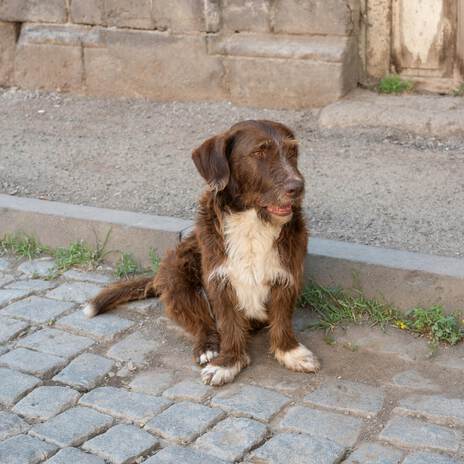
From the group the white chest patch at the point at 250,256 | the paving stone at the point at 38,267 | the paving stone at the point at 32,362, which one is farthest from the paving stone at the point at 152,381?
the paving stone at the point at 38,267

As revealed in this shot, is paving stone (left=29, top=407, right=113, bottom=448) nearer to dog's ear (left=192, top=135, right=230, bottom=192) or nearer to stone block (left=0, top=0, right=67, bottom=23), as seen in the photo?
dog's ear (left=192, top=135, right=230, bottom=192)

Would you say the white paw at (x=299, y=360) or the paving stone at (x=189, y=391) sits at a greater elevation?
the white paw at (x=299, y=360)

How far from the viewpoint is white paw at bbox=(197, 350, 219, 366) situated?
452 cm

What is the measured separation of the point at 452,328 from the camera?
4.61 meters

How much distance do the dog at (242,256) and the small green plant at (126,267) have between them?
2.99 feet

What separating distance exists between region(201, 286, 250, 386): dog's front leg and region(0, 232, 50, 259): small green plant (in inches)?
75.2

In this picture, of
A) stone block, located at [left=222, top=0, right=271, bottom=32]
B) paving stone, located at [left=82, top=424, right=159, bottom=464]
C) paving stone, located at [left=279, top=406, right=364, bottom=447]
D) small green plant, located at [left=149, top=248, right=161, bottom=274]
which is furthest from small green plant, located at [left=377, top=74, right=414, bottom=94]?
paving stone, located at [left=82, top=424, right=159, bottom=464]

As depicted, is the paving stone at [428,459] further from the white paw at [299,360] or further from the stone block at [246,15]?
the stone block at [246,15]

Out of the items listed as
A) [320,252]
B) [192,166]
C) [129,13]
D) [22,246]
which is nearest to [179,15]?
[129,13]

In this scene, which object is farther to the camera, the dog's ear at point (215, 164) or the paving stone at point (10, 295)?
the paving stone at point (10, 295)

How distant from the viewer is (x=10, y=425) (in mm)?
3992

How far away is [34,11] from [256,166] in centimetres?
527

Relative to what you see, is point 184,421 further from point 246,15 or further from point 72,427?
point 246,15

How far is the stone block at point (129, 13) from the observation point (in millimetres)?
8141
